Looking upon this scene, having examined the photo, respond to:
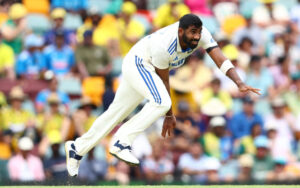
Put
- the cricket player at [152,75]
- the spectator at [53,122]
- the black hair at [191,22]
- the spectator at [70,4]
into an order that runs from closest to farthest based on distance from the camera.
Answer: the black hair at [191,22] < the cricket player at [152,75] < the spectator at [53,122] < the spectator at [70,4]

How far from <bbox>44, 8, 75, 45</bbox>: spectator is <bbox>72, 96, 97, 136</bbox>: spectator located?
1787 millimetres

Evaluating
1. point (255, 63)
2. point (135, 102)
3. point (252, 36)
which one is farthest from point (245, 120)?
point (135, 102)

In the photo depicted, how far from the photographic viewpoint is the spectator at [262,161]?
44.3 ft

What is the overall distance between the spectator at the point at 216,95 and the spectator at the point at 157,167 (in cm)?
151

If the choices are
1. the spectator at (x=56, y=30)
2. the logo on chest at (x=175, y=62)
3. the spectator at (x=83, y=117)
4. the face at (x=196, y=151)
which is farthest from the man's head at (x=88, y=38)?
the logo on chest at (x=175, y=62)

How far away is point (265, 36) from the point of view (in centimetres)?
1633

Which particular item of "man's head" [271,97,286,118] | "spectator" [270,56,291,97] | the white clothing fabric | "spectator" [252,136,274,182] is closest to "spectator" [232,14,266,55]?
"spectator" [270,56,291,97]

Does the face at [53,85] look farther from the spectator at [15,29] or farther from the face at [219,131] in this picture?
the face at [219,131]

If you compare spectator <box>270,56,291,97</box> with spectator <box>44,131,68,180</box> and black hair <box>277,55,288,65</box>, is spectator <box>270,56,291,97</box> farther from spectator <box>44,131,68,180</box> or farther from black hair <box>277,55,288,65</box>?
spectator <box>44,131,68,180</box>

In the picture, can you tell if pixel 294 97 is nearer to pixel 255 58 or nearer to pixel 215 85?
pixel 255 58

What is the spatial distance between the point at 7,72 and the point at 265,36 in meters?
4.76

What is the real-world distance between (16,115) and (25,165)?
120 centimetres

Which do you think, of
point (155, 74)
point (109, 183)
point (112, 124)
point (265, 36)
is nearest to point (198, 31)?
point (155, 74)

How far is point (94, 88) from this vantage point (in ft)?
48.7
